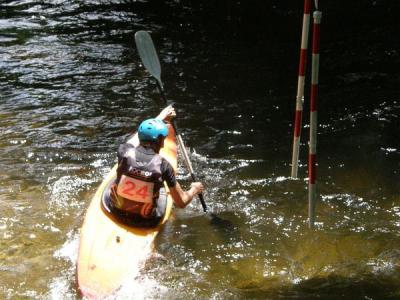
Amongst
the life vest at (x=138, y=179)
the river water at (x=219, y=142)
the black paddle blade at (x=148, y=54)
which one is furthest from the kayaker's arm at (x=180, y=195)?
the black paddle blade at (x=148, y=54)

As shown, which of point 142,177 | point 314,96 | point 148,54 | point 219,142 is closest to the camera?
point 314,96

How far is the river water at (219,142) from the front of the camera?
4.37m

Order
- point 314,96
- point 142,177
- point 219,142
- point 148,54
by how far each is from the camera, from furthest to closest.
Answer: point 219,142 → point 148,54 → point 142,177 → point 314,96

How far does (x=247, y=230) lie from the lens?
197 inches

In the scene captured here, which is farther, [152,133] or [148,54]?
[148,54]

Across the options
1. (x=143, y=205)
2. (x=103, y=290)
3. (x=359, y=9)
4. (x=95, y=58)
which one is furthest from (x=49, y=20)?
(x=103, y=290)

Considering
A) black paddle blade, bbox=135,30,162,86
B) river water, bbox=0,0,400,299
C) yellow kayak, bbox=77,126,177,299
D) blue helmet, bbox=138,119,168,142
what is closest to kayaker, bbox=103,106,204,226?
blue helmet, bbox=138,119,168,142

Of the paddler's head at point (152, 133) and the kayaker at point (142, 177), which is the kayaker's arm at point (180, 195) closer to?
the kayaker at point (142, 177)

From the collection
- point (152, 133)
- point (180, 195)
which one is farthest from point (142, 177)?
point (180, 195)

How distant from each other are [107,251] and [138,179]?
681 mm

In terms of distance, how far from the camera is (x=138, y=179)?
4.22m

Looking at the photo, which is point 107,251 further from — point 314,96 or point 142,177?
point 314,96

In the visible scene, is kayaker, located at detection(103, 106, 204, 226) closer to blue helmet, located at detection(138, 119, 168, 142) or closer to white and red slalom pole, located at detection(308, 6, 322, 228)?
blue helmet, located at detection(138, 119, 168, 142)

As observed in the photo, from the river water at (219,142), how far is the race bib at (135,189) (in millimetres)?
598
